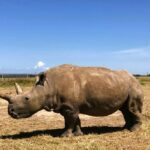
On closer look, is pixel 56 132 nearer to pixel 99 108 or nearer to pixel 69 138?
pixel 69 138

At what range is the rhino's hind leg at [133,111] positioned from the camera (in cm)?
1375

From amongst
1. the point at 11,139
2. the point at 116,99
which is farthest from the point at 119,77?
the point at 11,139

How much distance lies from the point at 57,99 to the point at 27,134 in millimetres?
1629

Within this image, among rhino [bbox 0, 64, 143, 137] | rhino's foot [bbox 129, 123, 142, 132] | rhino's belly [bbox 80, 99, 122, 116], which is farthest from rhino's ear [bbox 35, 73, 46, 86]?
rhino's foot [bbox 129, 123, 142, 132]

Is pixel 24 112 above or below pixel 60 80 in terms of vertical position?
below

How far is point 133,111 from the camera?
1386 cm

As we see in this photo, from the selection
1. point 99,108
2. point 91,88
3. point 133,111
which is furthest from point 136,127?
point 91,88

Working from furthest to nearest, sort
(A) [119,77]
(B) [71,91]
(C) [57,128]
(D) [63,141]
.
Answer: (C) [57,128], (A) [119,77], (B) [71,91], (D) [63,141]

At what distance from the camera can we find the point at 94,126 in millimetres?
15156

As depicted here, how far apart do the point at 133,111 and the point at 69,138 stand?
2.53 meters

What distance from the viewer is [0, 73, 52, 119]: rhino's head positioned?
40.5 ft

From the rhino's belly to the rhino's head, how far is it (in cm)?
116

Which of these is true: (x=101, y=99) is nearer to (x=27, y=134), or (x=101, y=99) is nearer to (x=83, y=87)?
(x=83, y=87)

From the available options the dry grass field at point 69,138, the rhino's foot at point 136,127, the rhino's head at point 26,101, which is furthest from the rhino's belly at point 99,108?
the rhino's head at point 26,101
